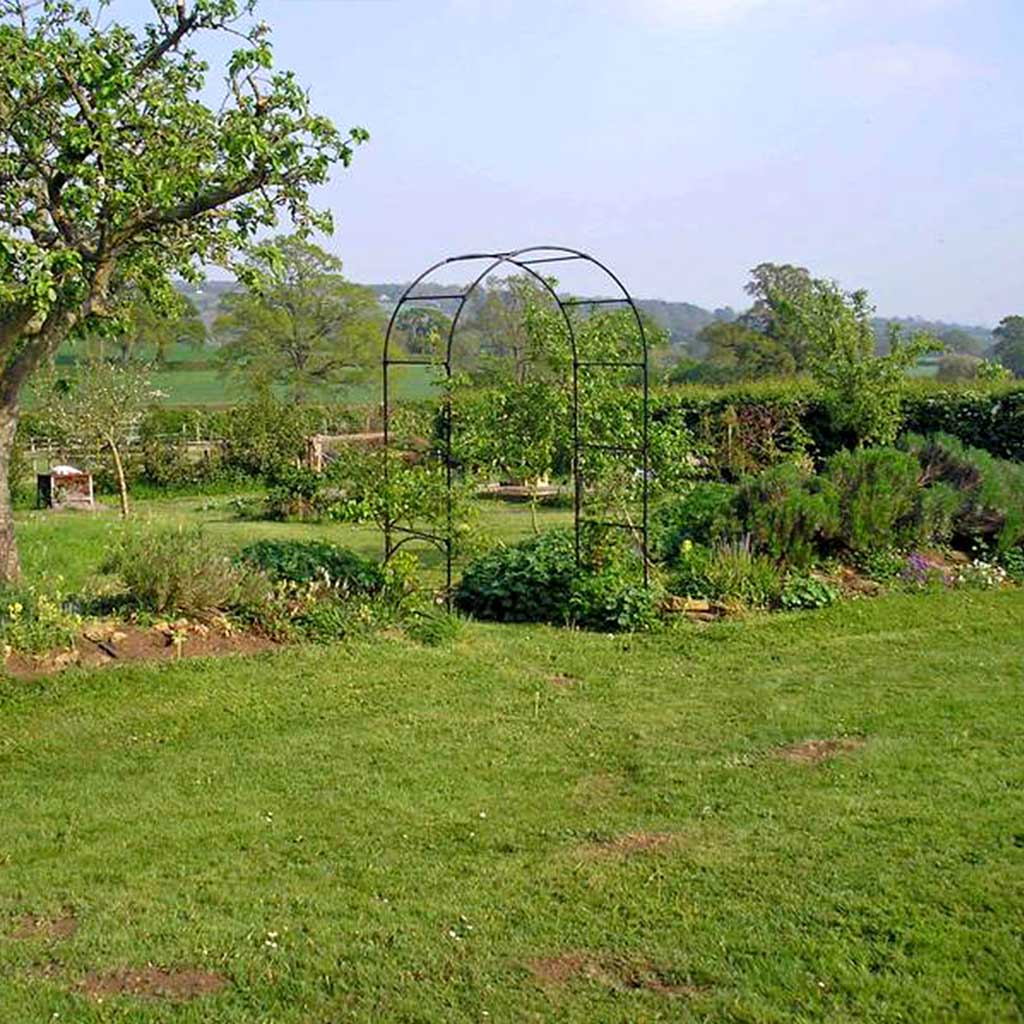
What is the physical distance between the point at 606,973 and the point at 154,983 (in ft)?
4.55

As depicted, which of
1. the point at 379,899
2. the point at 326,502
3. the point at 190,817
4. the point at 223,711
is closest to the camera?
the point at 379,899

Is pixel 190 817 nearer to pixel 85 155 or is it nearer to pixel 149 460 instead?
pixel 85 155

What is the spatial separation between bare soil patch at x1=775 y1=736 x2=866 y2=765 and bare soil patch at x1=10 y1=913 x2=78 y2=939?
11.1ft

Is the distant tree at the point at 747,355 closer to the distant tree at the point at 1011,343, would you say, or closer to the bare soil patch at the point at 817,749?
the distant tree at the point at 1011,343

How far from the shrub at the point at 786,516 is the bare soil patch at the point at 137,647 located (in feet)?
14.3

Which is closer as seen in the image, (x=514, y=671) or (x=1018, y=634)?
(x=514, y=671)

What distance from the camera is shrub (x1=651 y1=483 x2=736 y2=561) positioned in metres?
10.4

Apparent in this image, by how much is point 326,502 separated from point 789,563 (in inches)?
329

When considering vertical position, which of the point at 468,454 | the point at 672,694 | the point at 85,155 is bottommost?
the point at 672,694

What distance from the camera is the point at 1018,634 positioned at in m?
8.66

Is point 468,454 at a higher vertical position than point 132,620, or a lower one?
higher

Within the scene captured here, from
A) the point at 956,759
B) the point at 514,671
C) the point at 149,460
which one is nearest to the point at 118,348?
the point at 149,460

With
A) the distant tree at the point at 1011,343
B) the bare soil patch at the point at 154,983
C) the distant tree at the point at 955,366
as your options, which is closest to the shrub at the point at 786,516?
the bare soil patch at the point at 154,983

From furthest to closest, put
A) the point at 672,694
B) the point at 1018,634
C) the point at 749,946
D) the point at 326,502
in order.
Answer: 1. the point at 326,502
2. the point at 1018,634
3. the point at 672,694
4. the point at 749,946
